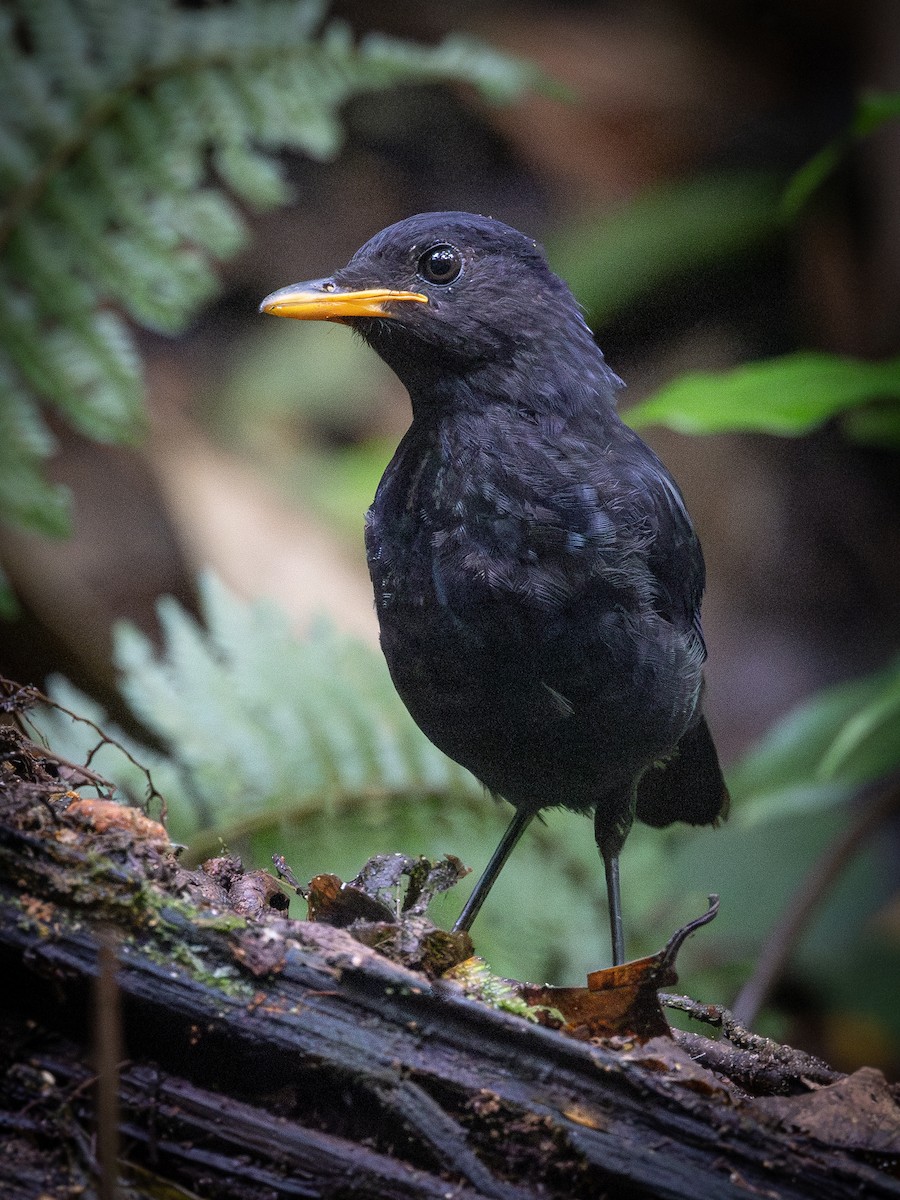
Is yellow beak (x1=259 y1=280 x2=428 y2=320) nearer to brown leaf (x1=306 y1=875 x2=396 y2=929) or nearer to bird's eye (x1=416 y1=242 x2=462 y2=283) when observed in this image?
bird's eye (x1=416 y1=242 x2=462 y2=283)

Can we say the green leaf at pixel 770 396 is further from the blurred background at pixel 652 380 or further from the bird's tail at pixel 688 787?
the blurred background at pixel 652 380

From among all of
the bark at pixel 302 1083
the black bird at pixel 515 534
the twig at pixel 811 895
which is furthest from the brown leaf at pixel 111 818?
the twig at pixel 811 895

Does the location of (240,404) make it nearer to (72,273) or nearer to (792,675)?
(72,273)

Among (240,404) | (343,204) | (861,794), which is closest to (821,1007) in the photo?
(861,794)

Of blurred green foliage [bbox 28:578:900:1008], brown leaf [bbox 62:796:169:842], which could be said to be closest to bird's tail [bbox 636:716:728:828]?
blurred green foliage [bbox 28:578:900:1008]

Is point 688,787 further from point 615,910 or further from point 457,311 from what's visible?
point 457,311

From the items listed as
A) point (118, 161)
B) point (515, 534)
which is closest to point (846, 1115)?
point (515, 534)
